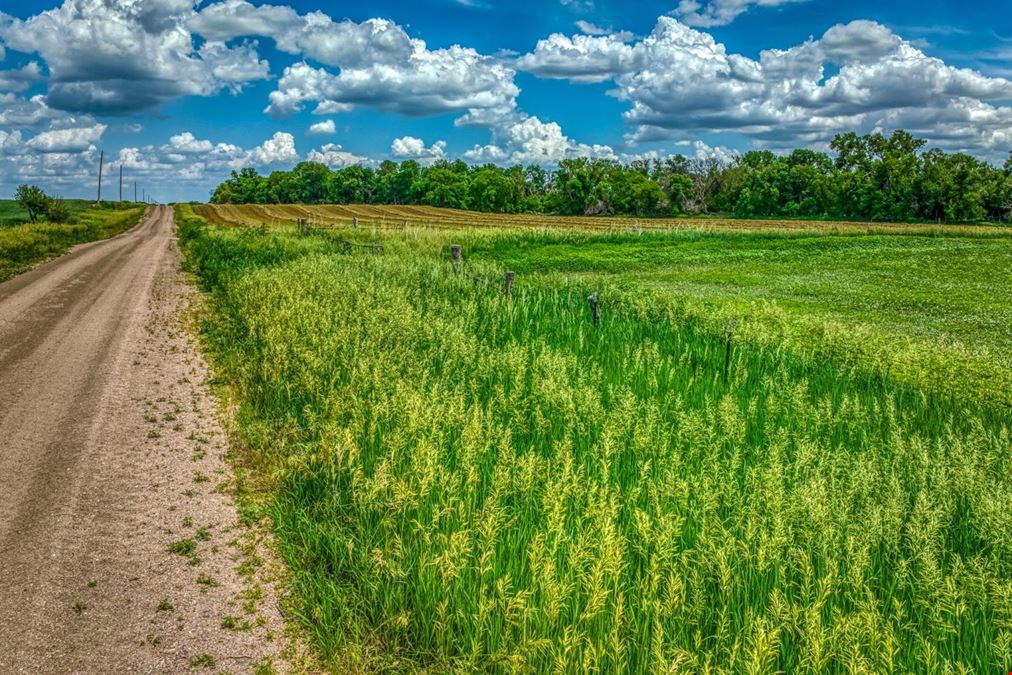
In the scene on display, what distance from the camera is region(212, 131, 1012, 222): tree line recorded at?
91.6m

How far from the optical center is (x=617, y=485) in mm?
5652

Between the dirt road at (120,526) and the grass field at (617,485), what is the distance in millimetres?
527

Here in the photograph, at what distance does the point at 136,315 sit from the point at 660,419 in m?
14.9

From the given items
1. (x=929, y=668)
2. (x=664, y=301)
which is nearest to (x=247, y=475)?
(x=929, y=668)

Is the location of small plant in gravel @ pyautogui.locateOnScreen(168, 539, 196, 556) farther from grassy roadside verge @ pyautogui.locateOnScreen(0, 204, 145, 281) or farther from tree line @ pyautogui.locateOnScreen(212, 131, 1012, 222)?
tree line @ pyautogui.locateOnScreen(212, 131, 1012, 222)

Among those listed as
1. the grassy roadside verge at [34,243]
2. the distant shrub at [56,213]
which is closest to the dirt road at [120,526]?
the grassy roadside verge at [34,243]

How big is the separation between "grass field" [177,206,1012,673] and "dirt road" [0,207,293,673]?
1.73ft

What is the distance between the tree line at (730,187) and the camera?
91.6m

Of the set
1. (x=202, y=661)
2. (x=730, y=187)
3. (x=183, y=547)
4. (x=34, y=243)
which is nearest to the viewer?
(x=202, y=661)

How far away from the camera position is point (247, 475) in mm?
Answer: 7422

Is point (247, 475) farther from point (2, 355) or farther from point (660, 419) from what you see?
point (2, 355)

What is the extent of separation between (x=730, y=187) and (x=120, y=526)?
12770cm

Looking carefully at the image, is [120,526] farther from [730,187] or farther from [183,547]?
[730,187]

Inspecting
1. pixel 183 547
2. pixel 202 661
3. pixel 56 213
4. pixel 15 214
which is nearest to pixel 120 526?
pixel 183 547
